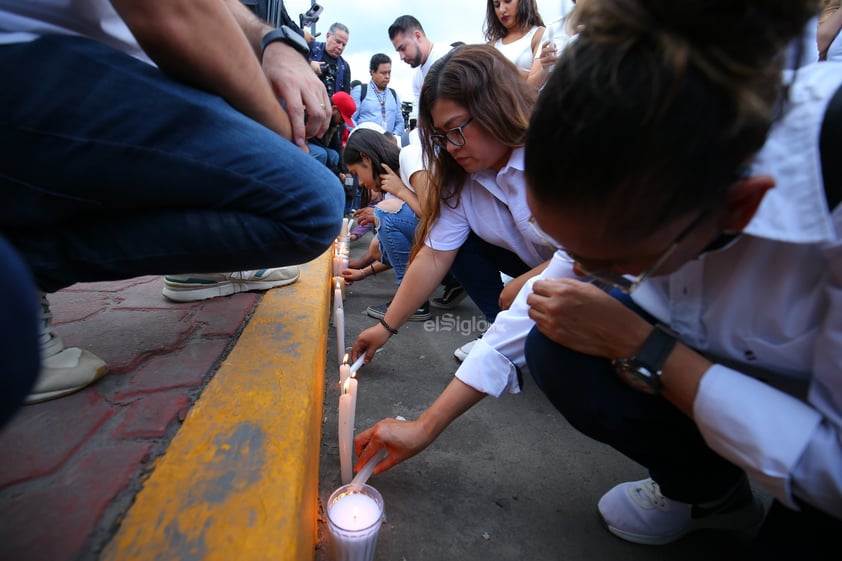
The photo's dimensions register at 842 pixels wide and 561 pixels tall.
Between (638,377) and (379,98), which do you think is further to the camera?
(379,98)

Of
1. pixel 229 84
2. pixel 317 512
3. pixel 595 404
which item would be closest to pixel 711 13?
pixel 595 404

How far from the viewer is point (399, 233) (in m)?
2.68

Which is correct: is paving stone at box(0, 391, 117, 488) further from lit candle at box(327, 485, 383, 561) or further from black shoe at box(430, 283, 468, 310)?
black shoe at box(430, 283, 468, 310)

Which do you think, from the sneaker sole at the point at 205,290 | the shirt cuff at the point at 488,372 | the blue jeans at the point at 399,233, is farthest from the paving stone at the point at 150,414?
the blue jeans at the point at 399,233

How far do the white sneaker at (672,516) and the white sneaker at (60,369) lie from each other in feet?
4.02

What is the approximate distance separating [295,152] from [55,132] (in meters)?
0.43

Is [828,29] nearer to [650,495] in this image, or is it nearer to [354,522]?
[650,495]

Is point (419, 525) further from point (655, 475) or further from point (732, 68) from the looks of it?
point (732, 68)

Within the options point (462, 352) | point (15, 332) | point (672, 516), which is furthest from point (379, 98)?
point (15, 332)

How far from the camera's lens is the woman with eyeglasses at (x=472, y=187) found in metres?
1.46

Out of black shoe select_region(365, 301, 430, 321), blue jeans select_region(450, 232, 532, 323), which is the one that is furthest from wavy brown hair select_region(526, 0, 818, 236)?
black shoe select_region(365, 301, 430, 321)

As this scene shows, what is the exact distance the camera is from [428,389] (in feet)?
5.60

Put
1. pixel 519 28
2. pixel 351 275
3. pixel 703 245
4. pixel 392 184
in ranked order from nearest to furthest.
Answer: pixel 703 245
pixel 392 184
pixel 519 28
pixel 351 275

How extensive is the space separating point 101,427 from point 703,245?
3.58 feet
